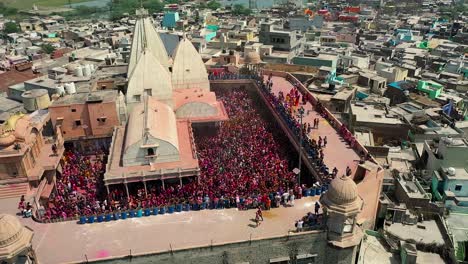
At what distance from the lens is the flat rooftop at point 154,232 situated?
17172mm

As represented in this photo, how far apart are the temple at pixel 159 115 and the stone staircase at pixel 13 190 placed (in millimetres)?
4992

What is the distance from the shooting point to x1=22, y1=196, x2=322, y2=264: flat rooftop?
17172 millimetres

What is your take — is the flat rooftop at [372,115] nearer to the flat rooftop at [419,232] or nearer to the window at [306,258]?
the flat rooftop at [419,232]

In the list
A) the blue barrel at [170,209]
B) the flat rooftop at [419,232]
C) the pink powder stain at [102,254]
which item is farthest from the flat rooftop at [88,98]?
the flat rooftop at [419,232]

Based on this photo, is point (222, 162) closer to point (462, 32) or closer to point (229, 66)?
point (229, 66)

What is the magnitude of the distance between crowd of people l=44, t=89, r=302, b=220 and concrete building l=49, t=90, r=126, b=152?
1181 millimetres

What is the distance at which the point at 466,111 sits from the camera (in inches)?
1490

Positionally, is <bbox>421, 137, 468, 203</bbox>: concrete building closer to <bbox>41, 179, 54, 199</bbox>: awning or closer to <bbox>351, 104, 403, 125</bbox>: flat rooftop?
<bbox>351, 104, 403, 125</bbox>: flat rooftop

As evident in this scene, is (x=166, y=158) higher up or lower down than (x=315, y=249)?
higher up

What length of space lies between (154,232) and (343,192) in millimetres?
8938

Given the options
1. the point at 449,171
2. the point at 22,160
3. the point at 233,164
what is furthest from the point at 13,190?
the point at 449,171

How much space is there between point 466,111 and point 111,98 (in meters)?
33.5

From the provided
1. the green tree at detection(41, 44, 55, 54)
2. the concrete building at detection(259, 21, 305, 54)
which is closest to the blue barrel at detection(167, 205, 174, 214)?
the concrete building at detection(259, 21, 305, 54)

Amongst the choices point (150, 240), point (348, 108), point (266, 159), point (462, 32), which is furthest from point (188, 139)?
point (462, 32)
